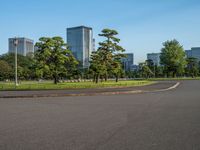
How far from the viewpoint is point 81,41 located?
12031 centimetres

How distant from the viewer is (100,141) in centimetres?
620

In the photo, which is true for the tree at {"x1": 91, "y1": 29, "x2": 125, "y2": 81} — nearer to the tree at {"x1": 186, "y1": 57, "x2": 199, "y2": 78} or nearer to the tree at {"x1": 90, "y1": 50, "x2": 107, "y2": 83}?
the tree at {"x1": 90, "y1": 50, "x2": 107, "y2": 83}

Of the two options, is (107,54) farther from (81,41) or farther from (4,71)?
(81,41)

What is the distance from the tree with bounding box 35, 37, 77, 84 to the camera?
128 ft

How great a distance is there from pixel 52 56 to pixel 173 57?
5938cm

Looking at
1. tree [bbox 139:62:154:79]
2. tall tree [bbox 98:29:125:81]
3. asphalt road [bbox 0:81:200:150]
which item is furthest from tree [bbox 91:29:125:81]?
tree [bbox 139:62:154:79]

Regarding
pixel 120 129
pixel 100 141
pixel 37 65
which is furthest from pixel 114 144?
pixel 37 65

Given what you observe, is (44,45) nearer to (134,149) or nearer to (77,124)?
(77,124)

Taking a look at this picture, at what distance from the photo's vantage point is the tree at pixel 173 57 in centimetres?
9075

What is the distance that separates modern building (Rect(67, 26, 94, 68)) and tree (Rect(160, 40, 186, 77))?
109ft

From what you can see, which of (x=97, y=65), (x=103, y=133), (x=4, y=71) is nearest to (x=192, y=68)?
(x=4, y=71)

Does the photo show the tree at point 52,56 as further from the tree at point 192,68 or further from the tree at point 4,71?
the tree at point 192,68

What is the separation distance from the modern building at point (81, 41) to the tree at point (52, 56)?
243 feet

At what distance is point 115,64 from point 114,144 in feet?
133
